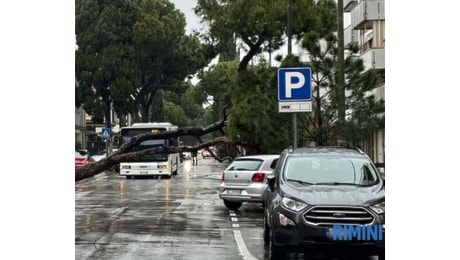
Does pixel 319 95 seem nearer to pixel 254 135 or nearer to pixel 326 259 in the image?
pixel 254 135

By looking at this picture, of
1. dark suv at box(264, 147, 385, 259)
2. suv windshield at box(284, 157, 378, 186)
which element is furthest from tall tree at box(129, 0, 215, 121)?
dark suv at box(264, 147, 385, 259)

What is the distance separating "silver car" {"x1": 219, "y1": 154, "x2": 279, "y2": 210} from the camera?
15969 mm

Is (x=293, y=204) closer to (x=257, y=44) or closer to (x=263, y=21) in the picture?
(x=263, y=21)

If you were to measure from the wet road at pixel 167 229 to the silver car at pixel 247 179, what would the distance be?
445mm

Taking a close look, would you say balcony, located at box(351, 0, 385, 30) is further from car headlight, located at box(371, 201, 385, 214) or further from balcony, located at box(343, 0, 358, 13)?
car headlight, located at box(371, 201, 385, 214)

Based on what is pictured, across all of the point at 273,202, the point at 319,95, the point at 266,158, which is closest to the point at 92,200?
the point at 266,158

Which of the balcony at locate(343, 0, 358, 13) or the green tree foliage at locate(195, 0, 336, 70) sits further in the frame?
the balcony at locate(343, 0, 358, 13)

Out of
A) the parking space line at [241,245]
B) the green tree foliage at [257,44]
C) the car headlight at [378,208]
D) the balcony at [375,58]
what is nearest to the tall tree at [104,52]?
the green tree foliage at [257,44]

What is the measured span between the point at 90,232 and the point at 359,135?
7125 mm

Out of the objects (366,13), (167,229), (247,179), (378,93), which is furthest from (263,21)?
(167,229)

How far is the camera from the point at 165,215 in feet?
52.2

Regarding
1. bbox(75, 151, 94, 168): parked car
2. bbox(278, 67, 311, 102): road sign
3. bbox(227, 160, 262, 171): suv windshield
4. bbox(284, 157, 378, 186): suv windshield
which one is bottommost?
bbox(75, 151, 94, 168): parked car

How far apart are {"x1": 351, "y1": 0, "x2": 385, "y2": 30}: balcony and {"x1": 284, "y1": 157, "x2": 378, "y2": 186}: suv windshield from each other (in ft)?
60.6

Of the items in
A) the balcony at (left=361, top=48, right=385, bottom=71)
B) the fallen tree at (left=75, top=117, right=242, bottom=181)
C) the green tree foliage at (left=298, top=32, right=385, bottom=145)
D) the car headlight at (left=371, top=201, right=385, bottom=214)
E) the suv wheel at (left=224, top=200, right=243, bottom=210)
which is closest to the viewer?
the car headlight at (left=371, top=201, right=385, bottom=214)
